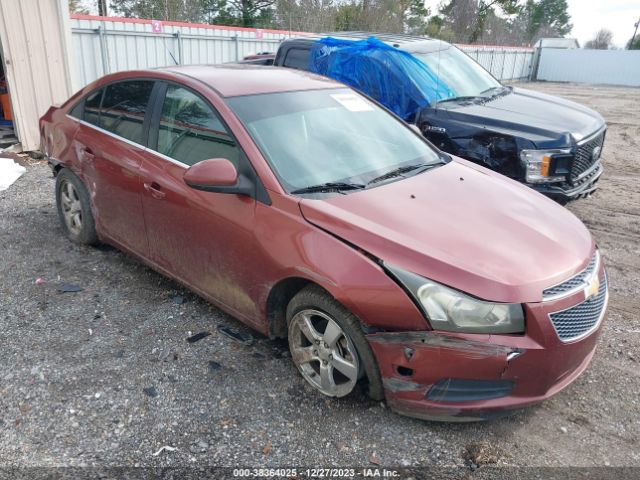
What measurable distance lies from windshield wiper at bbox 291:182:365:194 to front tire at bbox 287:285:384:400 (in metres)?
0.56

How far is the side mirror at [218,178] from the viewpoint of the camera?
118 inches

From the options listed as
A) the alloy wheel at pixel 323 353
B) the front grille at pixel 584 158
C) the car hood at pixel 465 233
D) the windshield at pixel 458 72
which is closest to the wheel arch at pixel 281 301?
the alloy wheel at pixel 323 353

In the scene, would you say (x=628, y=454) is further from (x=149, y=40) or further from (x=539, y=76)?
(x=539, y=76)

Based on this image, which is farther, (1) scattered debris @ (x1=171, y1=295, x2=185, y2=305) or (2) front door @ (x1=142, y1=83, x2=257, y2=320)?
(1) scattered debris @ (x1=171, y1=295, x2=185, y2=305)

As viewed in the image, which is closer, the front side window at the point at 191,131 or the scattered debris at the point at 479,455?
the scattered debris at the point at 479,455

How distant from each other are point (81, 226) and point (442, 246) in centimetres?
352

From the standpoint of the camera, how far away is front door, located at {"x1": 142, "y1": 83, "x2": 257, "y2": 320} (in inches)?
126

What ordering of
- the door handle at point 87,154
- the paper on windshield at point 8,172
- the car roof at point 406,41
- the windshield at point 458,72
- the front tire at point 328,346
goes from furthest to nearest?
the paper on windshield at point 8,172 < the car roof at point 406,41 < the windshield at point 458,72 < the door handle at point 87,154 < the front tire at point 328,346

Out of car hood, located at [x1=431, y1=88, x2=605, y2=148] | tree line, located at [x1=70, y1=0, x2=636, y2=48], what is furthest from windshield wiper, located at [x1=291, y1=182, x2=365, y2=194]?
tree line, located at [x1=70, y1=0, x2=636, y2=48]

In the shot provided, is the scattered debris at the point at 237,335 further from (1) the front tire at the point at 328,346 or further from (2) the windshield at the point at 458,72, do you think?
(2) the windshield at the point at 458,72

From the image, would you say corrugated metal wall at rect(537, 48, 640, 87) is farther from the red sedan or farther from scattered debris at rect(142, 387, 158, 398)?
scattered debris at rect(142, 387, 158, 398)

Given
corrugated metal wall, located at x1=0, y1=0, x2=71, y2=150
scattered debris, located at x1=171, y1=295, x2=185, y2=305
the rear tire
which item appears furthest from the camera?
corrugated metal wall, located at x1=0, y1=0, x2=71, y2=150

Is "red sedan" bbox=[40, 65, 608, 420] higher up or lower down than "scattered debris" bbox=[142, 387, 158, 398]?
higher up

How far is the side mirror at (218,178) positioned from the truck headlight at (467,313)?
1.24 meters
